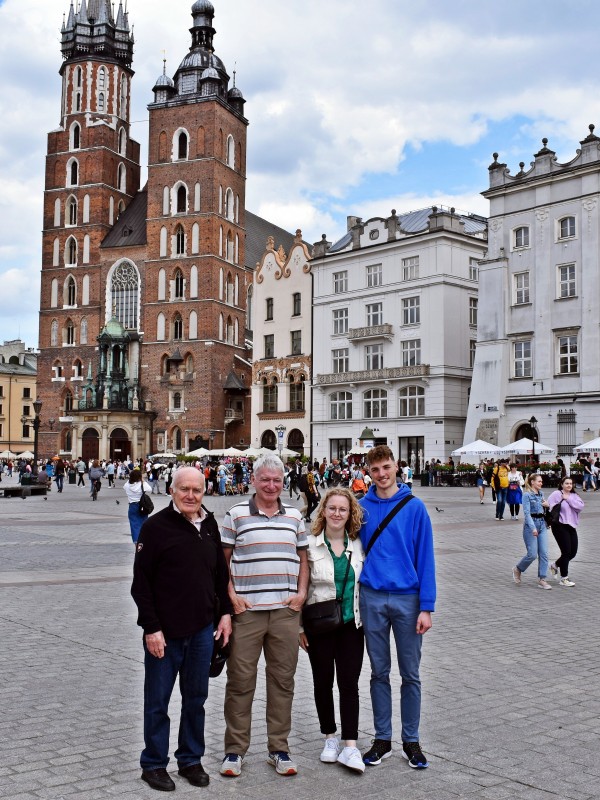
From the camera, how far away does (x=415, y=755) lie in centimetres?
521

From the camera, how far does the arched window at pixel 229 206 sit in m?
75.5

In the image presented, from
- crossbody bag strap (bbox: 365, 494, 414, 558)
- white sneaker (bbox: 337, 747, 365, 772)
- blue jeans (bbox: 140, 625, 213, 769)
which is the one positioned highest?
crossbody bag strap (bbox: 365, 494, 414, 558)

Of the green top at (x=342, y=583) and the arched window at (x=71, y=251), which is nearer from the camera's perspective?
the green top at (x=342, y=583)

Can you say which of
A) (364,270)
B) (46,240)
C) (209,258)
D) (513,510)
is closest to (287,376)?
(364,270)

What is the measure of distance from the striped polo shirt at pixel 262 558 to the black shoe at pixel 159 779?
101 centimetres

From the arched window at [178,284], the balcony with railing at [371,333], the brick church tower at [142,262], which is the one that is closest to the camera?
the balcony with railing at [371,333]

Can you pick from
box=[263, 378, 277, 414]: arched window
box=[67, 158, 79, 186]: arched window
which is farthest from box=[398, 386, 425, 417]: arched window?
box=[67, 158, 79, 186]: arched window

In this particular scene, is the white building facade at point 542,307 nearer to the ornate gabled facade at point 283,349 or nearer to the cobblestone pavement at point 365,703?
the ornate gabled facade at point 283,349

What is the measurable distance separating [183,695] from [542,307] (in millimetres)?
43162

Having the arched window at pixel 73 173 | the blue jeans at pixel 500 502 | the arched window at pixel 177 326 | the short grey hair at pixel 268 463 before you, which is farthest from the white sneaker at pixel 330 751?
the arched window at pixel 73 173

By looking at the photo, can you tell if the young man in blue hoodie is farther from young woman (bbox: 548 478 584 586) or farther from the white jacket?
Answer: young woman (bbox: 548 478 584 586)

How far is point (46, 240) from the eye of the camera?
80.6 m

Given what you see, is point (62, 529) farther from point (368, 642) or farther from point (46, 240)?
point (46, 240)

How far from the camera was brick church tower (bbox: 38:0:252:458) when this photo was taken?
73125 mm
